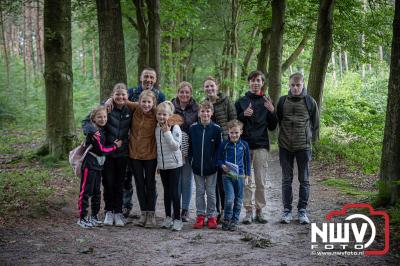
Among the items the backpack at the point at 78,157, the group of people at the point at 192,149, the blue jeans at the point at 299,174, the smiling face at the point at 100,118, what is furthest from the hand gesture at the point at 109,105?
the blue jeans at the point at 299,174

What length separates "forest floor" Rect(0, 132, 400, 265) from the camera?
197 inches

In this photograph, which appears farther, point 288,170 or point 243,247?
point 288,170

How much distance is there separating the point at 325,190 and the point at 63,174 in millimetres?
6162

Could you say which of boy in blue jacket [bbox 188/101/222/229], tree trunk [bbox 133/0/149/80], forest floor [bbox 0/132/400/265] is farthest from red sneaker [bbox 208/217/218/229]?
tree trunk [bbox 133/0/149/80]

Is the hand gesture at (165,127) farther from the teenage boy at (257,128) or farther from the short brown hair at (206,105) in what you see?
the teenage boy at (257,128)

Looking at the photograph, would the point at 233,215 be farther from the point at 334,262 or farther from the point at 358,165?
the point at 358,165

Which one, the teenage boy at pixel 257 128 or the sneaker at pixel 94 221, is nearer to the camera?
the sneaker at pixel 94 221

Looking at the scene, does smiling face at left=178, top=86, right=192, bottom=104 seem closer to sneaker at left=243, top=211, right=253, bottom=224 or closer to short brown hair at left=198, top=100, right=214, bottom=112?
short brown hair at left=198, top=100, right=214, bottom=112

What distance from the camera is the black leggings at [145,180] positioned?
6.71 meters

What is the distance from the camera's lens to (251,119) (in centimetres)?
702

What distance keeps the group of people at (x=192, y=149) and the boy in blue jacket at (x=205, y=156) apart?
0.05ft

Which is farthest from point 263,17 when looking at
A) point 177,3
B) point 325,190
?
point 325,190

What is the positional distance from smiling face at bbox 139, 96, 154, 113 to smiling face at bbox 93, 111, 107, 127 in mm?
560

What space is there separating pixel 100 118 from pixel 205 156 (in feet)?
5.45
